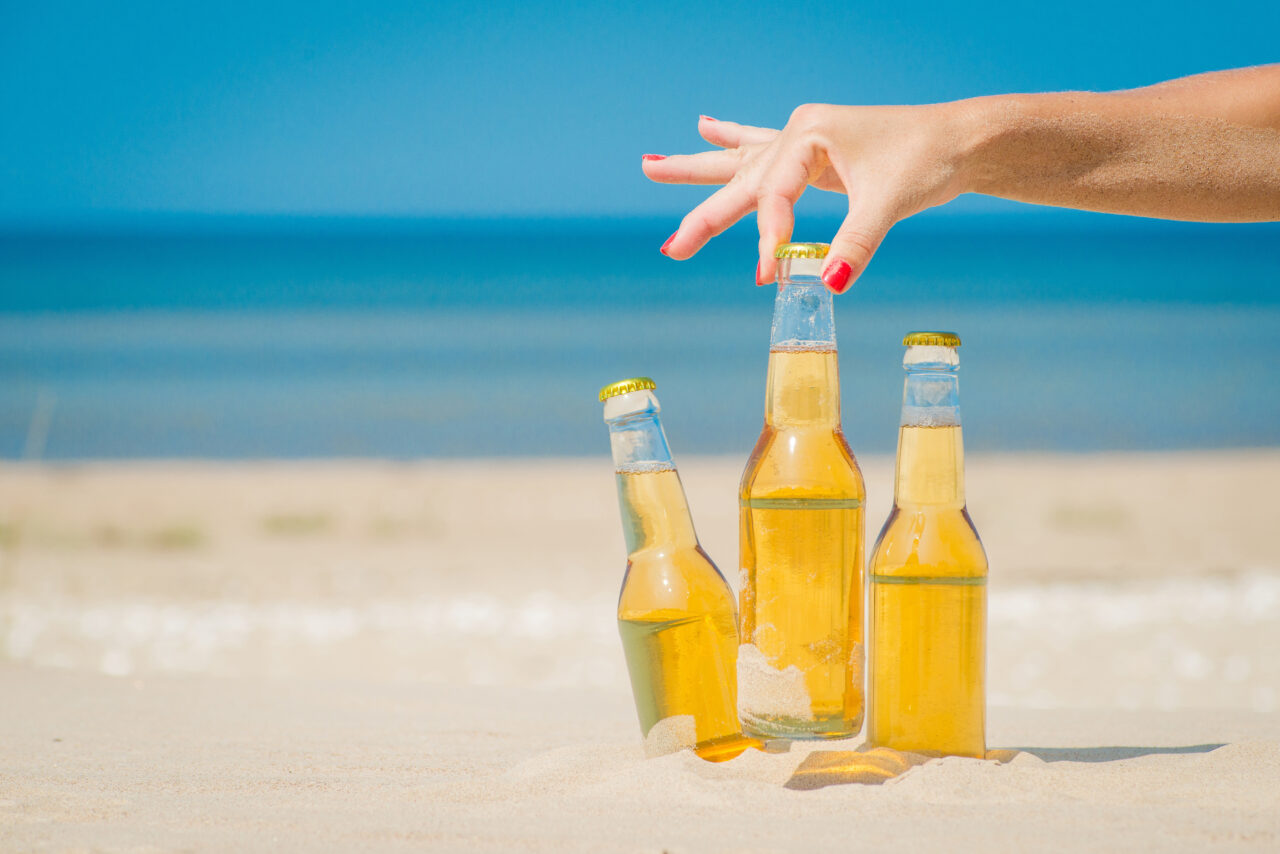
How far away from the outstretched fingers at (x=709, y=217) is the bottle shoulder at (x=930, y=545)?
47 cm

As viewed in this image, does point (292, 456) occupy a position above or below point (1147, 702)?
above

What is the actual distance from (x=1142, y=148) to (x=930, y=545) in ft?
2.22

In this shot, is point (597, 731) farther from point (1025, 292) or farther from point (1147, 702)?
point (1025, 292)

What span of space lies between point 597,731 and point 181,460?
932cm

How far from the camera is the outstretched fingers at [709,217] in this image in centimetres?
166

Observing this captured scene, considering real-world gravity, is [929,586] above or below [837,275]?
below

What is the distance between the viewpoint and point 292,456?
441 inches

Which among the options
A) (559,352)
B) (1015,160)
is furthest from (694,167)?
(559,352)

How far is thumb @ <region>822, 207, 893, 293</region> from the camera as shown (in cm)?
151

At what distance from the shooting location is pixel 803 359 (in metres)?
1.58

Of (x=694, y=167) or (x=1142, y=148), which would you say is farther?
(x=694, y=167)

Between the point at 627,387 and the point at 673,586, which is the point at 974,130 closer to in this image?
the point at 627,387

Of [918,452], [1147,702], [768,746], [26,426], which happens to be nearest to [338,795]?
[768,746]

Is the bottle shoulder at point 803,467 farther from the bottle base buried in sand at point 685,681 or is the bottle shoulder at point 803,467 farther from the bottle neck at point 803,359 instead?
the bottle base buried in sand at point 685,681
